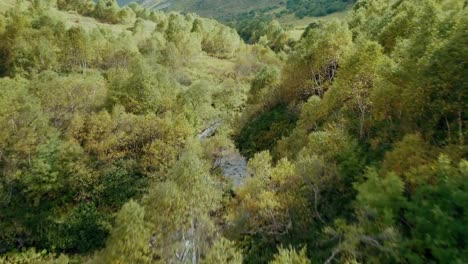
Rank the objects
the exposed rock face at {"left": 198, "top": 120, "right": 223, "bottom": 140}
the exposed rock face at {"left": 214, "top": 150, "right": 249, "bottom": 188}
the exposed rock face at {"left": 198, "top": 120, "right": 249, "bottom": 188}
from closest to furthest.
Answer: the exposed rock face at {"left": 198, "top": 120, "right": 249, "bottom": 188}
the exposed rock face at {"left": 214, "top": 150, "right": 249, "bottom": 188}
the exposed rock face at {"left": 198, "top": 120, "right": 223, "bottom": 140}

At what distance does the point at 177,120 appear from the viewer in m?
68.5

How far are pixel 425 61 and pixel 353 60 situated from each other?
49.0ft

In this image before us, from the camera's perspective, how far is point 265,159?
48.2 m

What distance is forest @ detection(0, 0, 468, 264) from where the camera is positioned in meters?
33.0

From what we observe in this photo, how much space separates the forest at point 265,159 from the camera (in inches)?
1298

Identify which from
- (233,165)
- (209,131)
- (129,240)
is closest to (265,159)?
(129,240)

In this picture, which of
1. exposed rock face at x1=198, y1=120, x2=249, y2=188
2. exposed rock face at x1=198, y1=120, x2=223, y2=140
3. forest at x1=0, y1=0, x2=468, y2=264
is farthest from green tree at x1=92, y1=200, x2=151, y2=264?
exposed rock face at x1=198, y1=120, x2=223, y2=140

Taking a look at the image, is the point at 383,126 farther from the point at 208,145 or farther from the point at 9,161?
the point at 9,161

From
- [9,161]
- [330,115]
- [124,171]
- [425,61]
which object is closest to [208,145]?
[124,171]

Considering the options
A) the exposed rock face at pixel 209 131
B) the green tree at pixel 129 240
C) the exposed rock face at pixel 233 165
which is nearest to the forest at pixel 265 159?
the green tree at pixel 129 240

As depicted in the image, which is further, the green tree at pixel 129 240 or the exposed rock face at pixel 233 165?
the exposed rock face at pixel 233 165

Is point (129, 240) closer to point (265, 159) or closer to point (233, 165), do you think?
point (265, 159)

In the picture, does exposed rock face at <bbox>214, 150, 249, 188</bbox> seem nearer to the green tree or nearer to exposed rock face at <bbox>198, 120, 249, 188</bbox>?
exposed rock face at <bbox>198, 120, 249, 188</bbox>

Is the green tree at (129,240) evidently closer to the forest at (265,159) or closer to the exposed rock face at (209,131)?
the forest at (265,159)
